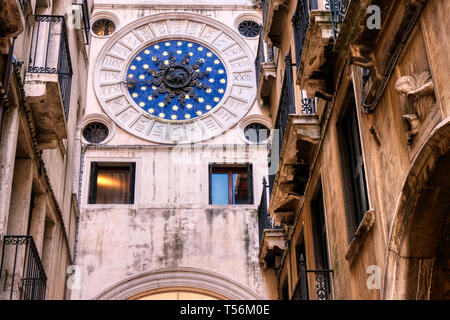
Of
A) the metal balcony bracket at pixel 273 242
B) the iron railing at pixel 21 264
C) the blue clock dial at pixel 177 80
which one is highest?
the blue clock dial at pixel 177 80

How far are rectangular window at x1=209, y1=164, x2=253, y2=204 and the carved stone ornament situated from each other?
35.2 feet

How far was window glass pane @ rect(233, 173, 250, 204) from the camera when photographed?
17719 millimetres

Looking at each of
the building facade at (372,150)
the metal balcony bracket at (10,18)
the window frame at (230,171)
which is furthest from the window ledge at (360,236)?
the window frame at (230,171)

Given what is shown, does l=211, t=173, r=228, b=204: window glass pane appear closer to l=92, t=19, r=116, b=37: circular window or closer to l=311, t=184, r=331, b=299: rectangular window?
l=92, t=19, r=116, b=37: circular window

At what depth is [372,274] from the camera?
8.05 meters

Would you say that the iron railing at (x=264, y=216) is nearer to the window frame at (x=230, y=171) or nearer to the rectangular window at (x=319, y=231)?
the window frame at (x=230, y=171)

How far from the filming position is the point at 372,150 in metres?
8.27

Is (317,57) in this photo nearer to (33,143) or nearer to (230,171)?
(33,143)

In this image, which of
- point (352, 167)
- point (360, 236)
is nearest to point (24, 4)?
point (352, 167)

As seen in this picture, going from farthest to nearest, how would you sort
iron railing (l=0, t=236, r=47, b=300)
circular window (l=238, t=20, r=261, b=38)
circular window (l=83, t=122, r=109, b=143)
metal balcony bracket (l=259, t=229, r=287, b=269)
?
circular window (l=238, t=20, r=261, b=38) → circular window (l=83, t=122, r=109, b=143) → metal balcony bracket (l=259, t=229, r=287, b=269) → iron railing (l=0, t=236, r=47, b=300)

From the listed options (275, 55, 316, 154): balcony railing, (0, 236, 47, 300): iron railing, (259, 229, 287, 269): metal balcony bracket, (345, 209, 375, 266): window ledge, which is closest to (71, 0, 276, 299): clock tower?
(259, 229, 287, 269): metal balcony bracket

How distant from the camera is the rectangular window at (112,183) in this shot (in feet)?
57.5

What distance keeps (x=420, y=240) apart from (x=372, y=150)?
4.85 feet

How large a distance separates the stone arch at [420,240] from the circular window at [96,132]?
Answer: 11.9m
